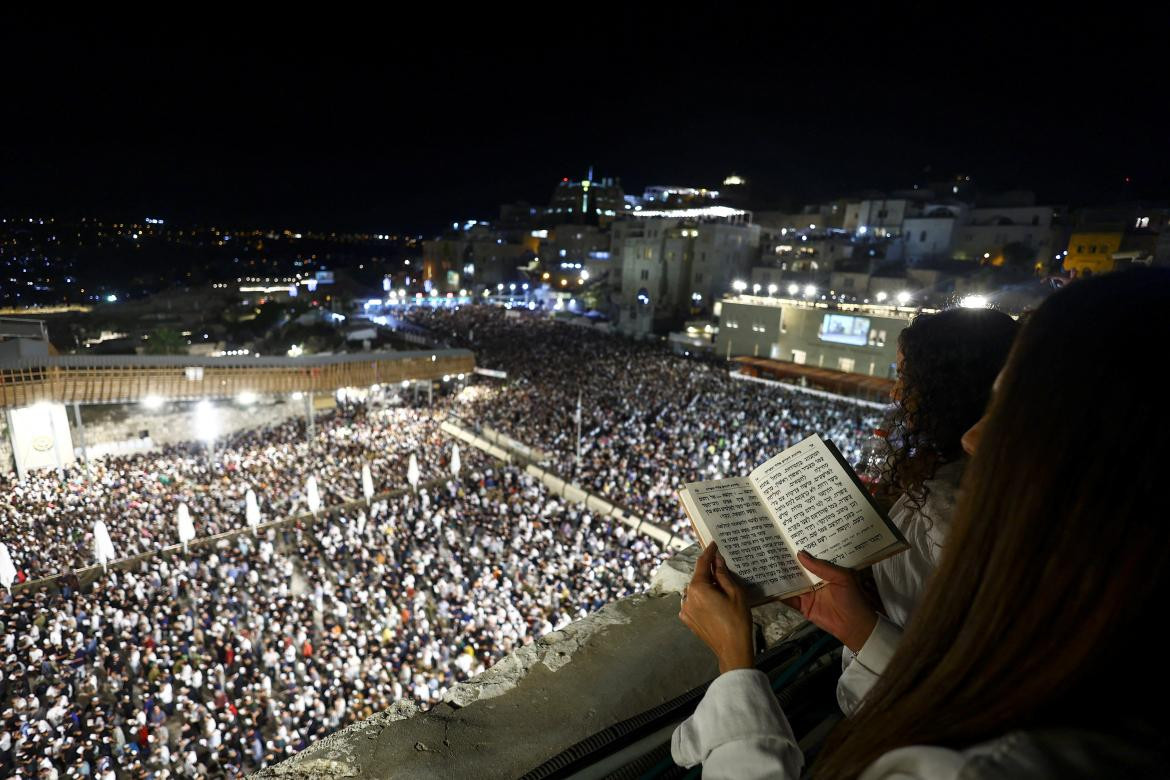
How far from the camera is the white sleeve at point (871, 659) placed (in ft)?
6.01

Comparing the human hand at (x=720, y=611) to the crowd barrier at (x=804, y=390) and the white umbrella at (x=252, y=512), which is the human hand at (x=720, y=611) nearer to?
the white umbrella at (x=252, y=512)

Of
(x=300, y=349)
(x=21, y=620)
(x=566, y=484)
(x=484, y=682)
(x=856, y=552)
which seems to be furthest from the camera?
Result: (x=300, y=349)

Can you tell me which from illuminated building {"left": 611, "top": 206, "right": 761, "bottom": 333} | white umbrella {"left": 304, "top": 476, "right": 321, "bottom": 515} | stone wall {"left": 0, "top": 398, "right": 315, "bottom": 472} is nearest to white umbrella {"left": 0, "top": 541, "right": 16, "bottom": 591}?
white umbrella {"left": 304, "top": 476, "right": 321, "bottom": 515}

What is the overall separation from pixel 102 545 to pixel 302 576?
3.84 m

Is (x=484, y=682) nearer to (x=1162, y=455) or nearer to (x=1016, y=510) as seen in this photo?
(x=1016, y=510)

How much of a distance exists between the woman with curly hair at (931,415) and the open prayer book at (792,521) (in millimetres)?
478

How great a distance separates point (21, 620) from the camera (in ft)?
31.1

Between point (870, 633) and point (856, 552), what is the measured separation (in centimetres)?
30

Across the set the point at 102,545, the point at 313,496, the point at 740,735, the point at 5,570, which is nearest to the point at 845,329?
the point at 313,496

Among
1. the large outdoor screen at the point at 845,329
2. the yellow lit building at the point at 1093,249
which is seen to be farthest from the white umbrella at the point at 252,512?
the yellow lit building at the point at 1093,249

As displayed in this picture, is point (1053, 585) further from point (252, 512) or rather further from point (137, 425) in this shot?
point (137, 425)

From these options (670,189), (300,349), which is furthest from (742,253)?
(300,349)

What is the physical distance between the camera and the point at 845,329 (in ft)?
97.2

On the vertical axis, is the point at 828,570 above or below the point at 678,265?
below
